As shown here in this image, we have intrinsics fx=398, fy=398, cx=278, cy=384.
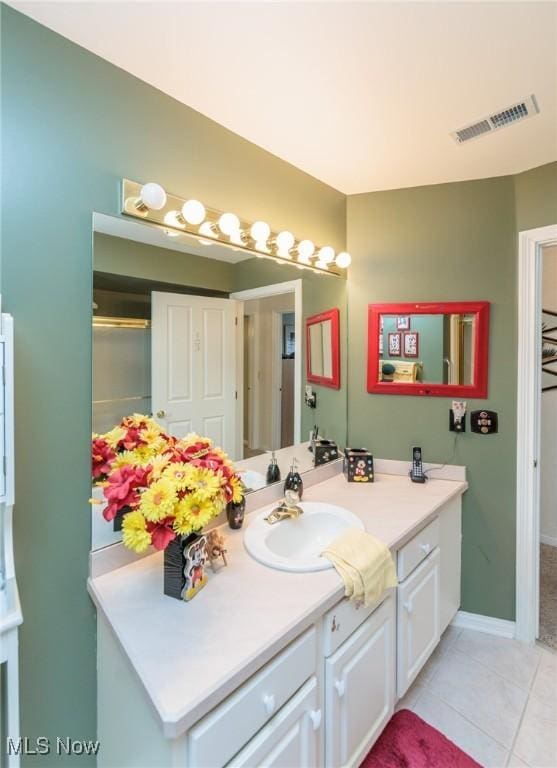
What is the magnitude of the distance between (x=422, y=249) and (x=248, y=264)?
3.37 feet

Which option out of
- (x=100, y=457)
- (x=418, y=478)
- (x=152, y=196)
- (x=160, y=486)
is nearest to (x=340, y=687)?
(x=160, y=486)

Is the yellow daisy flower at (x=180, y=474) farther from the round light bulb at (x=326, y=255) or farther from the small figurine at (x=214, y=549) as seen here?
the round light bulb at (x=326, y=255)

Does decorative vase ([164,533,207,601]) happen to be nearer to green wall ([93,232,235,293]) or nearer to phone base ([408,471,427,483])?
green wall ([93,232,235,293])

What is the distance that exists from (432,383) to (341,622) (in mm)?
1357

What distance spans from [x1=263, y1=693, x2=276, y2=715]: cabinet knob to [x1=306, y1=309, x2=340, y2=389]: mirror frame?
4.45 ft

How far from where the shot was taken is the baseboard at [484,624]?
2.06 meters

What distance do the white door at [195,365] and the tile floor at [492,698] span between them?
1.38 m

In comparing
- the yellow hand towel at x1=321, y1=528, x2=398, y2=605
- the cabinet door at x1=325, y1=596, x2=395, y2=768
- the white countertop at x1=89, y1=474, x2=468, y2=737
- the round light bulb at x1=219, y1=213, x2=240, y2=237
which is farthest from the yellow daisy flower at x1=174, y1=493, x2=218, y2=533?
the round light bulb at x1=219, y1=213, x2=240, y2=237

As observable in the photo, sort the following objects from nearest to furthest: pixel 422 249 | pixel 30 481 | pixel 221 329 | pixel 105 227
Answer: pixel 30 481 < pixel 105 227 < pixel 221 329 < pixel 422 249

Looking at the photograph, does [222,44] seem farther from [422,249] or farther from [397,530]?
[397,530]

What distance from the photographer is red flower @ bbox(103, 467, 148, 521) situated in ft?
3.34

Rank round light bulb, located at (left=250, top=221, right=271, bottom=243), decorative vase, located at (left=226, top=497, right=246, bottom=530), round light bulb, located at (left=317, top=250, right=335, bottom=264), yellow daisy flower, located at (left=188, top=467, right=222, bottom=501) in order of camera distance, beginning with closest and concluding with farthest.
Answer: yellow daisy flower, located at (left=188, top=467, right=222, bottom=501)
decorative vase, located at (left=226, top=497, right=246, bottom=530)
round light bulb, located at (left=250, top=221, right=271, bottom=243)
round light bulb, located at (left=317, top=250, right=335, bottom=264)

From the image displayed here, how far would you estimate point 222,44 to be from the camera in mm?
1181

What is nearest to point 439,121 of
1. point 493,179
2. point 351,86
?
point 351,86
